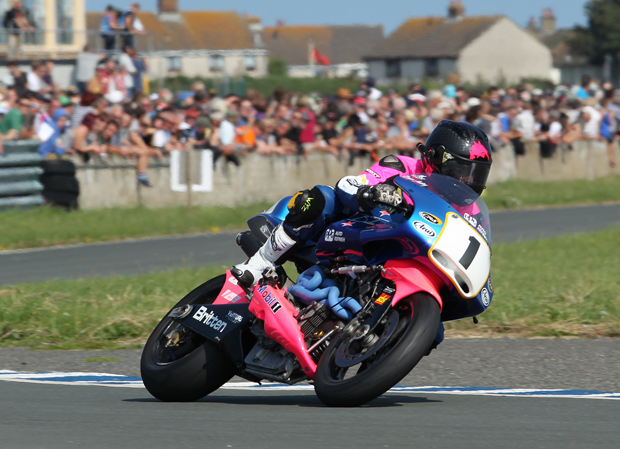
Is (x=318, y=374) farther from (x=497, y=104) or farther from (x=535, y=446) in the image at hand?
(x=497, y=104)

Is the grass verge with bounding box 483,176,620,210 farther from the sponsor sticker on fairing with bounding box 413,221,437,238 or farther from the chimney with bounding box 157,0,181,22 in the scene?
the chimney with bounding box 157,0,181,22

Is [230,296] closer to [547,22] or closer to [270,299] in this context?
[270,299]

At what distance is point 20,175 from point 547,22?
408 ft

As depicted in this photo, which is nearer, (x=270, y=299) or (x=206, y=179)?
(x=270, y=299)

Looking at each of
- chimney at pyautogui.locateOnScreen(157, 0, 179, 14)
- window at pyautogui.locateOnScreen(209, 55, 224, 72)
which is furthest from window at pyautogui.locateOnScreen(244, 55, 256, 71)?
chimney at pyautogui.locateOnScreen(157, 0, 179, 14)

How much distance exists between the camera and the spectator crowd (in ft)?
48.3

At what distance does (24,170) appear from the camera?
14.1 meters

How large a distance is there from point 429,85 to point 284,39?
175 feet

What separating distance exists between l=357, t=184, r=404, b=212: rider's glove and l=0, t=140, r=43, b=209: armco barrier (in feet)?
33.5

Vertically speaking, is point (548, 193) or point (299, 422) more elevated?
point (299, 422)

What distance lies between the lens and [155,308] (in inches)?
311

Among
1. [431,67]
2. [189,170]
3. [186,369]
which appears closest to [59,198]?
[189,170]

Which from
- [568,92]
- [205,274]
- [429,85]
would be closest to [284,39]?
[429,85]

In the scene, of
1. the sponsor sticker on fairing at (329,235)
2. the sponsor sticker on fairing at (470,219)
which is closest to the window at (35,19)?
the sponsor sticker on fairing at (329,235)
